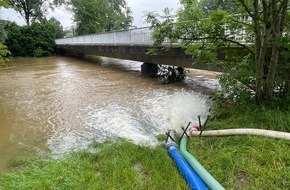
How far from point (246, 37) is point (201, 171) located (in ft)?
10.9

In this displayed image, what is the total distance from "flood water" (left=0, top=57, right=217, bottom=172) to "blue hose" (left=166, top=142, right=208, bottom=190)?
638 mm

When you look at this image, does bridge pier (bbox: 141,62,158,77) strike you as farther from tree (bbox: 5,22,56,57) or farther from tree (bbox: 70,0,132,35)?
tree (bbox: 70,0,132,35)

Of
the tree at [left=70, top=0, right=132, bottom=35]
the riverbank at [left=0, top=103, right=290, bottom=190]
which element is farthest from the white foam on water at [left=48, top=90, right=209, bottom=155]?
the tree at [left=70, top=0, right=132, bottom=35]

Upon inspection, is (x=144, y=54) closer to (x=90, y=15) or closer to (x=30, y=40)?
(x=30, y=40)

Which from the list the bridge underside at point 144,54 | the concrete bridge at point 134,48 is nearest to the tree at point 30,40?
the concrete bridge at point 134,48

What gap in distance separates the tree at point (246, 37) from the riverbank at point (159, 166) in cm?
71

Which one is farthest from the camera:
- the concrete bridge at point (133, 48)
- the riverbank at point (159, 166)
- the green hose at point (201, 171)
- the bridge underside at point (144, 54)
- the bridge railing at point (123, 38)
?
the bridge railing at point (123, 38)

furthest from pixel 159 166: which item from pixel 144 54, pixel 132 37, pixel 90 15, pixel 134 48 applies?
pixel 90 15

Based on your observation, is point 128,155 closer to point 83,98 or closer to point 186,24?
point 186,24

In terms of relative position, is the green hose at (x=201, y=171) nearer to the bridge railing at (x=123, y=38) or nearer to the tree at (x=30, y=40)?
the bridge railing at (x=123, y=38)

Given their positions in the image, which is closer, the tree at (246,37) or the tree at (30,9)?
the tree at (246,37)

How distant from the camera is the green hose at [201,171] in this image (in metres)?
2.24

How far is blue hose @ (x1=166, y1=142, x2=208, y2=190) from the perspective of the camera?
7.60 ft

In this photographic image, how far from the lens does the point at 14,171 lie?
3.03m
